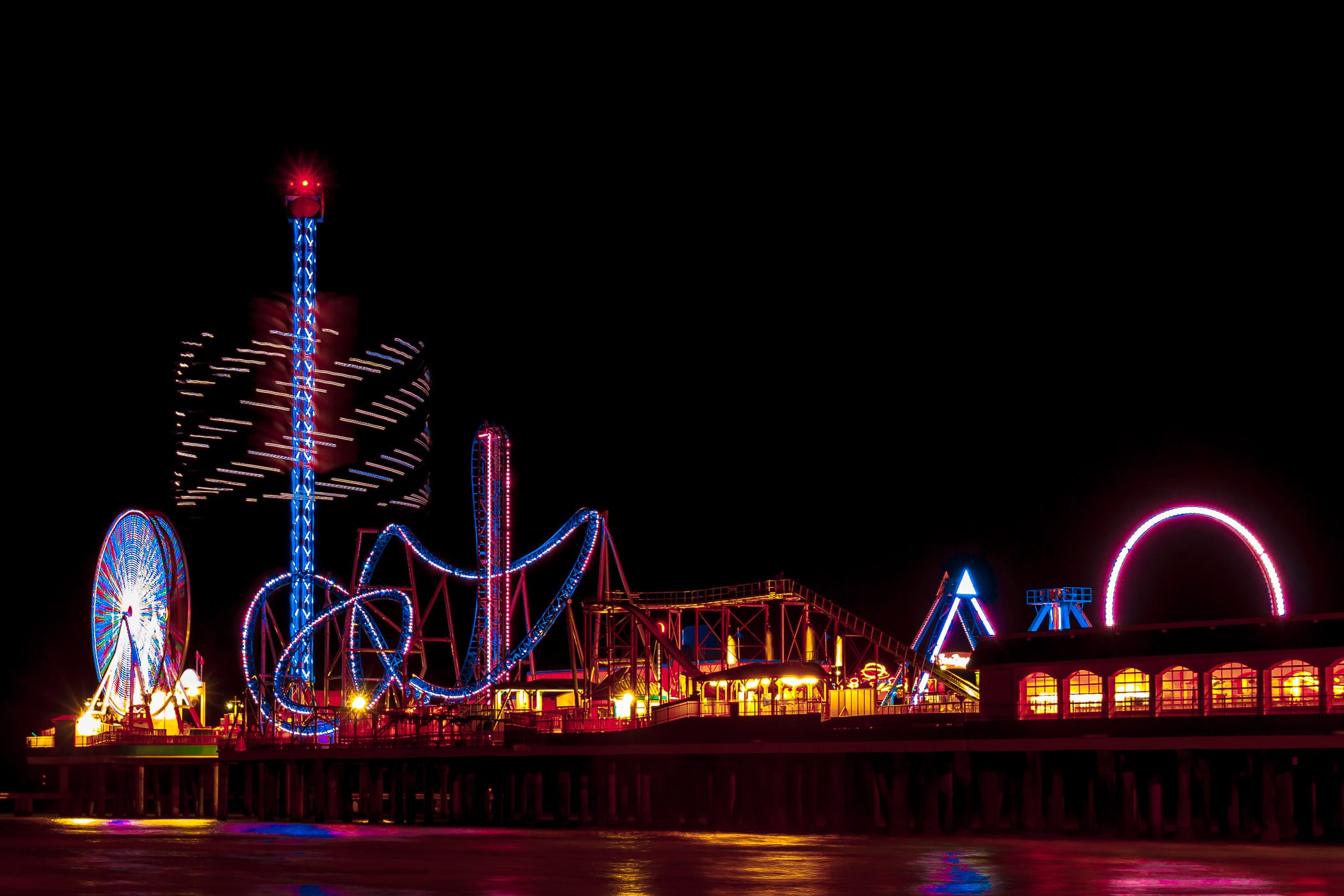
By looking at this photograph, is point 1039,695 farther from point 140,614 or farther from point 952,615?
point 140,614

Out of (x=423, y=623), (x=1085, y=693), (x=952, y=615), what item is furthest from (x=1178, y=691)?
(x=423, y=623)

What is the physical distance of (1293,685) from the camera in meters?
53.5

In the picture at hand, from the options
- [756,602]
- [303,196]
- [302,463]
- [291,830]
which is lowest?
[291,830]

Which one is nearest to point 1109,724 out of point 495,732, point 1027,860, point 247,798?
point 1027,860

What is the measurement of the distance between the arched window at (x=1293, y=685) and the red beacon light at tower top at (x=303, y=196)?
60243 mm

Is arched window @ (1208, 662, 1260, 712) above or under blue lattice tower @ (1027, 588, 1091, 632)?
under

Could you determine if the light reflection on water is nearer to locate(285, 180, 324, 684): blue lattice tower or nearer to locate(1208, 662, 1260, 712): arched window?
locate(1208, 662, 1260, 712): arched window

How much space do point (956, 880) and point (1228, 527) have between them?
28.4 metres

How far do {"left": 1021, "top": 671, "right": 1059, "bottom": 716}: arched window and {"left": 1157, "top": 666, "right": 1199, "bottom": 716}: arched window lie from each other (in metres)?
3.31

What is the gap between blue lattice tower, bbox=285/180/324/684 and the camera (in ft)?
305

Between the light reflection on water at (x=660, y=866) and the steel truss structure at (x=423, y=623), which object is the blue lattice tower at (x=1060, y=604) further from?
the steel truss structure at (x=423, y=623)

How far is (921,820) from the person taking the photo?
55531mm

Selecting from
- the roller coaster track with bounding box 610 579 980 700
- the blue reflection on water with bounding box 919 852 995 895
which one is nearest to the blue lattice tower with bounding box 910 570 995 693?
the roller coaster track with bounding box 610 579 980 700

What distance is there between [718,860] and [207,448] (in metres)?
56.3
